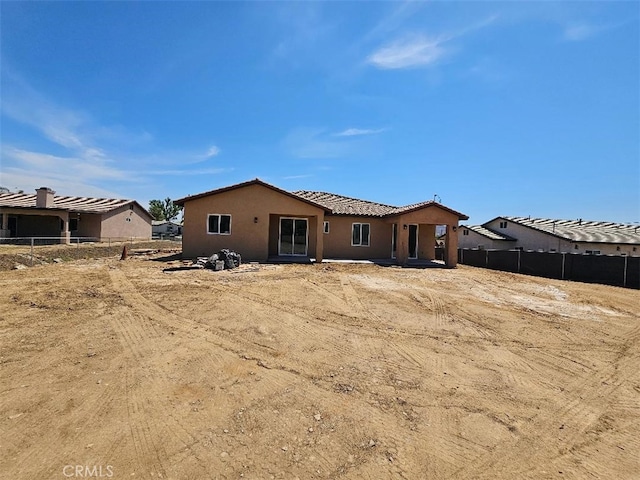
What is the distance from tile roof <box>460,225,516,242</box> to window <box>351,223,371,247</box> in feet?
50.5

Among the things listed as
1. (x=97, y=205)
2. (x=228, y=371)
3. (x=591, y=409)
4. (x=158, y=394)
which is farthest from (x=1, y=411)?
(x=97, y=205)

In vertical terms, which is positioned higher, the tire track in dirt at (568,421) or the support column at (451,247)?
the support column at (451,247)

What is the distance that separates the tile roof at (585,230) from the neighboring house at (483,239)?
1952 millimetres

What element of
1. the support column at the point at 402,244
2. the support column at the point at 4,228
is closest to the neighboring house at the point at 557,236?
the support column at the point at 402,244

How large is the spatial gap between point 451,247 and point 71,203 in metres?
31.0

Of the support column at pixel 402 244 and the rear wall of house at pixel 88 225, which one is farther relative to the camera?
the rear wall of house at pixel 88 225

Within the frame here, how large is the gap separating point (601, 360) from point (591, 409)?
2.27m

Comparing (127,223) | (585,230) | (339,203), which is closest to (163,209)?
(127,223)

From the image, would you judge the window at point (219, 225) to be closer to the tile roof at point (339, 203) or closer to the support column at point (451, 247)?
the tile roof at point (339, 203)

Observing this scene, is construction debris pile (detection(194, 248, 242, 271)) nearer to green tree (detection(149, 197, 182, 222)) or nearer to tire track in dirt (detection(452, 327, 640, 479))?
tire track in dirt (detection(452, 327, 640, 479))

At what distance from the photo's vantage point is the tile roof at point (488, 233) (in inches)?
1155

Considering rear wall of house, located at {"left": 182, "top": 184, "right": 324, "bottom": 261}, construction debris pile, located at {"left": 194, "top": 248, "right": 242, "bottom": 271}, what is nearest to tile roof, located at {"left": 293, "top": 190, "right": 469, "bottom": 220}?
rear wall of house, located at {"left": 182, "top": 184, "right": 324, "bottom": 261}

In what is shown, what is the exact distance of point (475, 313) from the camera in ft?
28.1

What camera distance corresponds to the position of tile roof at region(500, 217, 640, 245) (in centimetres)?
2564
